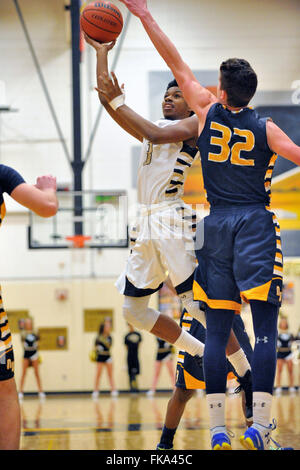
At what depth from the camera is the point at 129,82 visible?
44.7 ft

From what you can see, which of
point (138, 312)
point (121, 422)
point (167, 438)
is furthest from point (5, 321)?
point (121, 422)

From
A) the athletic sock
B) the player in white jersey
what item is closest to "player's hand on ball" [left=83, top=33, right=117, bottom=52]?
the player in white jersey

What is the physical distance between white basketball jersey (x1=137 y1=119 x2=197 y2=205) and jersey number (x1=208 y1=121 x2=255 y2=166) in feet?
2.46

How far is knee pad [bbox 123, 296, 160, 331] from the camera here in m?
4.18

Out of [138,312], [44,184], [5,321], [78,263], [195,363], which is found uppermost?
[44,184]

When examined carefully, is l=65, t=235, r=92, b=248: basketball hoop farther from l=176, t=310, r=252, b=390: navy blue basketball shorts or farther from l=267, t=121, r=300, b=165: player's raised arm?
l=267, t=121, r=300, b=165: player's raised arm

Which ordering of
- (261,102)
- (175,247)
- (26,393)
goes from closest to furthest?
(175,247)
(261,102)
(26,393)

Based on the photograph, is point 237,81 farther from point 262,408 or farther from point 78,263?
point 78,263

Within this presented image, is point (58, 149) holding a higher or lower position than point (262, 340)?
higher

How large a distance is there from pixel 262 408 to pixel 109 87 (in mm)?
2031

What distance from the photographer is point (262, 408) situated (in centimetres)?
311
